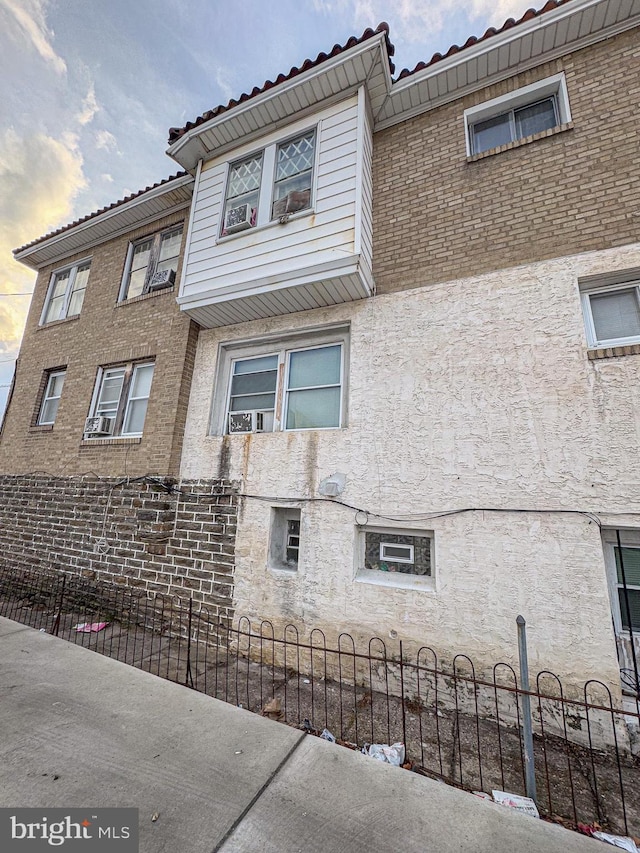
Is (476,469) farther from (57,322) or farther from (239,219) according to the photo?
(57,322)

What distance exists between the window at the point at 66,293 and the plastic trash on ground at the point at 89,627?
6761 millimetres

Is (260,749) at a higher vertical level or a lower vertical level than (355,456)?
lower

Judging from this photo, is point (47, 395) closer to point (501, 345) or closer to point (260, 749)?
point (260, 749)

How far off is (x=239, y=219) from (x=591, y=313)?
5.40 metres

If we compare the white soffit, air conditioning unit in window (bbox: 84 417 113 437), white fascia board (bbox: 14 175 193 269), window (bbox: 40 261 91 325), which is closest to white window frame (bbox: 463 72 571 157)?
the white soffit

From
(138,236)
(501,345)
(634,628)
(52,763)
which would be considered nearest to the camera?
(52,763)

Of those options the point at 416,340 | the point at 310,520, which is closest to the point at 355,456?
the point at 310,520

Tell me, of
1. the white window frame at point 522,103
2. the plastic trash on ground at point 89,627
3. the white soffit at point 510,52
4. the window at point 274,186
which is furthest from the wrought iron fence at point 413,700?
the white soffit at point 510,52

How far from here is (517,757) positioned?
3234mm

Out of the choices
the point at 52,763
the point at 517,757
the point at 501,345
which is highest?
the point at 501,345

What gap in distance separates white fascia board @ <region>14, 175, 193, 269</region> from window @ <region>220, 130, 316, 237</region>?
4.97 feet

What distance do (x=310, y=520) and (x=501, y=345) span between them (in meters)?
3.29

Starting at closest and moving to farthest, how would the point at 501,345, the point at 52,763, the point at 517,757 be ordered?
the point at 52,763
the point at 517,757
the point at 501,345

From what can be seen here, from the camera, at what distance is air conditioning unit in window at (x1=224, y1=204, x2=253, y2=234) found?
20.0 feet
